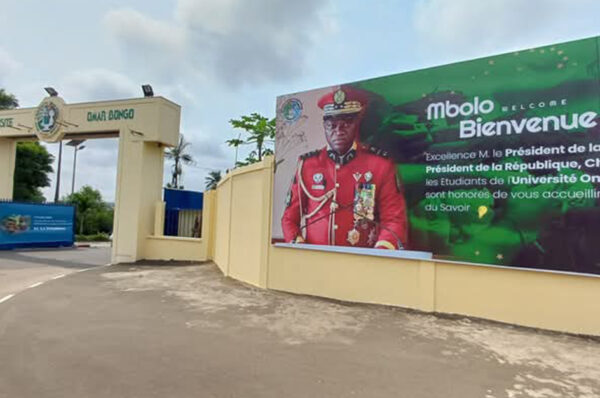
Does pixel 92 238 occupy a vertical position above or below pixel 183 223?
below

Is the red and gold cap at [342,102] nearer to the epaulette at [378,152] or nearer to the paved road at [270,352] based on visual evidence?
the epaulette at [378,152]

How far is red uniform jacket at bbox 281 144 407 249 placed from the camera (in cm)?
723

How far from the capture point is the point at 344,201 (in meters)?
7.79

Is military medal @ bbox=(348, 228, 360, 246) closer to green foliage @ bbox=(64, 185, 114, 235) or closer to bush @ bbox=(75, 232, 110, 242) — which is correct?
bush @ bbox=(75, 232, 110, 242)

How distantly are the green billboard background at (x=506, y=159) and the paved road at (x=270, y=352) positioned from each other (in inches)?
54.0

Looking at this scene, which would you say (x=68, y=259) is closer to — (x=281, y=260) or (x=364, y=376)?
(x=281, y=260)

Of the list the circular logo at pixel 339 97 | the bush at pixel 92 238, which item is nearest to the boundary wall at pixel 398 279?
the circular logo at pixel 339 97

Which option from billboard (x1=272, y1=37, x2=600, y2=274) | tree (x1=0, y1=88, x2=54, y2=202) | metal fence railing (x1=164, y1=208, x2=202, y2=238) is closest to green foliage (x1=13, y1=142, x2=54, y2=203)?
tree (x1=0, y1=88, x2=54, y2=202)

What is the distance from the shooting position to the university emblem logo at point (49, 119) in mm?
16875

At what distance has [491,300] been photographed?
20.5ft

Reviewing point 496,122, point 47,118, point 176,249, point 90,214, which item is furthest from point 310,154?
point 90,214

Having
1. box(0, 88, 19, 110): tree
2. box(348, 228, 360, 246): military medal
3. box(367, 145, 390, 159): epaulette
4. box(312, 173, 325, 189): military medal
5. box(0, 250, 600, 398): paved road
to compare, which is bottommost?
box(0, 250, 600, 398): paved road

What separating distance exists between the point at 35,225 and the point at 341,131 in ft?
63.6

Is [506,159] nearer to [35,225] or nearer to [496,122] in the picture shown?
[496,122]
